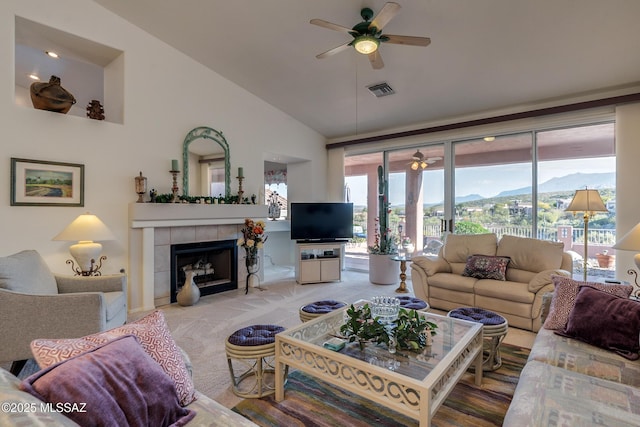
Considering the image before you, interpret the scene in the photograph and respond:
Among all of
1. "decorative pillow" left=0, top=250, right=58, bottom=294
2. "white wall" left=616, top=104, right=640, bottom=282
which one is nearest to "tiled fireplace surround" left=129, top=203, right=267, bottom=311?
"decorative pillow" left=0, top=250, right=58, bottom=294

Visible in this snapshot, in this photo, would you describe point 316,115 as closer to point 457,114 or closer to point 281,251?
point 457,114

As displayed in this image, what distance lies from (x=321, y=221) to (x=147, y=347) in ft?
14.8

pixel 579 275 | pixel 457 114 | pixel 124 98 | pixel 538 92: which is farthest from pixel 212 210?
pixel 579 275

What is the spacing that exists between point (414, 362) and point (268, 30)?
12.4 ft

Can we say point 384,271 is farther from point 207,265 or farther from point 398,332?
point 398,332

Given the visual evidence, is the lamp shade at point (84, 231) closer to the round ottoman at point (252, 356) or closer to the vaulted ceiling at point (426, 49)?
the round ottoman at point (252, 356)

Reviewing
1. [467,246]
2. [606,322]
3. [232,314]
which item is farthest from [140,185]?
[606,322]

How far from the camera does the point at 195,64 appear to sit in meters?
4.64

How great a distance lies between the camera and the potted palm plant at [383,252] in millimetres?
5406

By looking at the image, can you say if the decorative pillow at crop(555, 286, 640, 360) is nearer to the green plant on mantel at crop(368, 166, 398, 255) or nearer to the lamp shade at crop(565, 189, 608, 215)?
the lamp shade at crop(565, 189, 608, 215)

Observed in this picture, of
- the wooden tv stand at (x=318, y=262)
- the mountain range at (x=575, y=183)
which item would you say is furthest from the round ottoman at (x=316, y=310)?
the mountain range at (x=575, y=183)

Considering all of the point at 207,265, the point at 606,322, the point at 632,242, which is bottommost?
the point at 207,265

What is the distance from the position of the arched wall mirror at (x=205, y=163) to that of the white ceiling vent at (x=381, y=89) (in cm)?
243

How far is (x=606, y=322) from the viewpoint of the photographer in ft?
6.82
